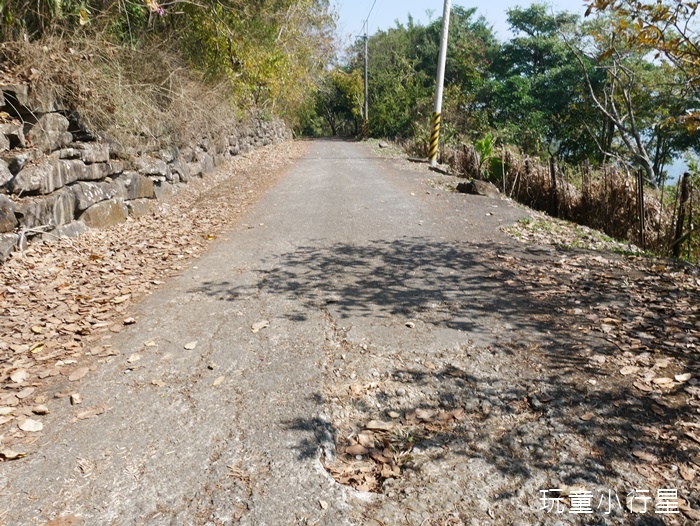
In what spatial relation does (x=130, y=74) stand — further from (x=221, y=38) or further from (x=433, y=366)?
(x=433, y=366)

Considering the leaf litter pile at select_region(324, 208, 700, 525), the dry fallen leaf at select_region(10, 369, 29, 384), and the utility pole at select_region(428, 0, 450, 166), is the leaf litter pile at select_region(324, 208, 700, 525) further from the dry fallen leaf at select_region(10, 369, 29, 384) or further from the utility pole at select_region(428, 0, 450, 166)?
the utility pole at select_region(428, 0, 450, 166)

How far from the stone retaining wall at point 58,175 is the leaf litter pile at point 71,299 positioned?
246 mm

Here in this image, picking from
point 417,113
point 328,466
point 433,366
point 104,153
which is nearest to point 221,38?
point 104,153

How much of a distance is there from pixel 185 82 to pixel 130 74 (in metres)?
1.75

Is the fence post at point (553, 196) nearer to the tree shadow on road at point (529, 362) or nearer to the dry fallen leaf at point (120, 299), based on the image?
the tree shadow on road at point (529, 362)

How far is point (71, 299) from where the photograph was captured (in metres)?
5.15

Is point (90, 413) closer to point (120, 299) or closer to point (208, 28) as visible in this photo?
point (120, 299)

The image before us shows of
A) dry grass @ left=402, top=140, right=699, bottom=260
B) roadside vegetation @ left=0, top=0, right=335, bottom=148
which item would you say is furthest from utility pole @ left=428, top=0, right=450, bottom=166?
roadside vegetation @ left=0, top=0, right=335, bottom=148

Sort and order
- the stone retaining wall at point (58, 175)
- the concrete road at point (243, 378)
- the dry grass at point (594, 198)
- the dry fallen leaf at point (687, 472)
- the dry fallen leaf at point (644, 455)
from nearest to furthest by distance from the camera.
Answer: the concrete road at point (243, 378) < the dry fallen leaf at point (687, 472) < the dry fallen leaf at point (644, 455) < the stone retaining wall at point (58, 175) < the dry grass at point (594, 198)

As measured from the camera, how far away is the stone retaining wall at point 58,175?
6070mm

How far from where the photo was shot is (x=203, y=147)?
14000 mm

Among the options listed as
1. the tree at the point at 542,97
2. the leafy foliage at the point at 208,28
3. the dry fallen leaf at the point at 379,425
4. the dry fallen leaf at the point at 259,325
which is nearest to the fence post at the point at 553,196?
the leafy foliage at the point at 208,28

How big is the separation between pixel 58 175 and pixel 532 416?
649 cm

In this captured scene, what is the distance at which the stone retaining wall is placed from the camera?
607 centimetres
